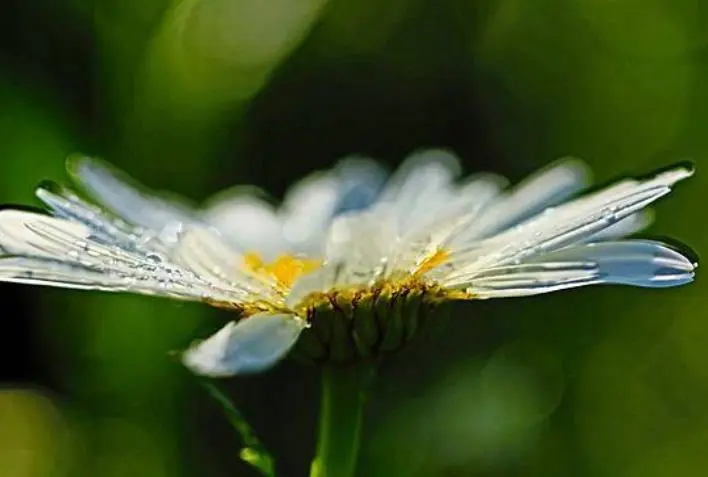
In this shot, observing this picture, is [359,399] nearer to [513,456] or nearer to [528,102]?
[513,456]

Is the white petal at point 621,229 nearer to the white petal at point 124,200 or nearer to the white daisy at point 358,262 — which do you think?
the white daisy at point 358,262

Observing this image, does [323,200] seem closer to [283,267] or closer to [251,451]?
[283,267]

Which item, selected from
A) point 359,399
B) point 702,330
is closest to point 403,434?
point 702,330

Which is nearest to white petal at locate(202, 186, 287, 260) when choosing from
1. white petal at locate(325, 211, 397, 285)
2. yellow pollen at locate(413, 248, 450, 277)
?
white petal at locate(325, 211, 397, 285)

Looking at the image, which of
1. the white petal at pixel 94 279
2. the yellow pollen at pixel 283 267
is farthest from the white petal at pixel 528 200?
the white petal at pixel 94 279

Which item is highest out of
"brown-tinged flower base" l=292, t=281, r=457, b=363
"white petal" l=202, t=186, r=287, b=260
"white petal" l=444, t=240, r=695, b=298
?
"white petal" l=202, t=186, r=287, b=260

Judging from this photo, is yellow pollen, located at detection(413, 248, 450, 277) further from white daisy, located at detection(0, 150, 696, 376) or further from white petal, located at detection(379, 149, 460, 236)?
white petal, located at detection(379, 149, 460, 236)

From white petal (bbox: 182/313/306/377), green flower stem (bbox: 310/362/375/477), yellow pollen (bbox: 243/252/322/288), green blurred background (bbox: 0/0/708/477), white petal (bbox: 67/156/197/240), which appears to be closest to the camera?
white petal (bbox: 182/313/306/377)

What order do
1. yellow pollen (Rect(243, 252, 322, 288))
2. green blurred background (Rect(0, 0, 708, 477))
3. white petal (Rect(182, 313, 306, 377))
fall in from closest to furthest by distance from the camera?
white petal (Rect(182, 313, 306, 377)) → yellow pollen (Rect(243, 252, 322, 288)) → green blurred background (Rect(0, 0, 708, 477))
